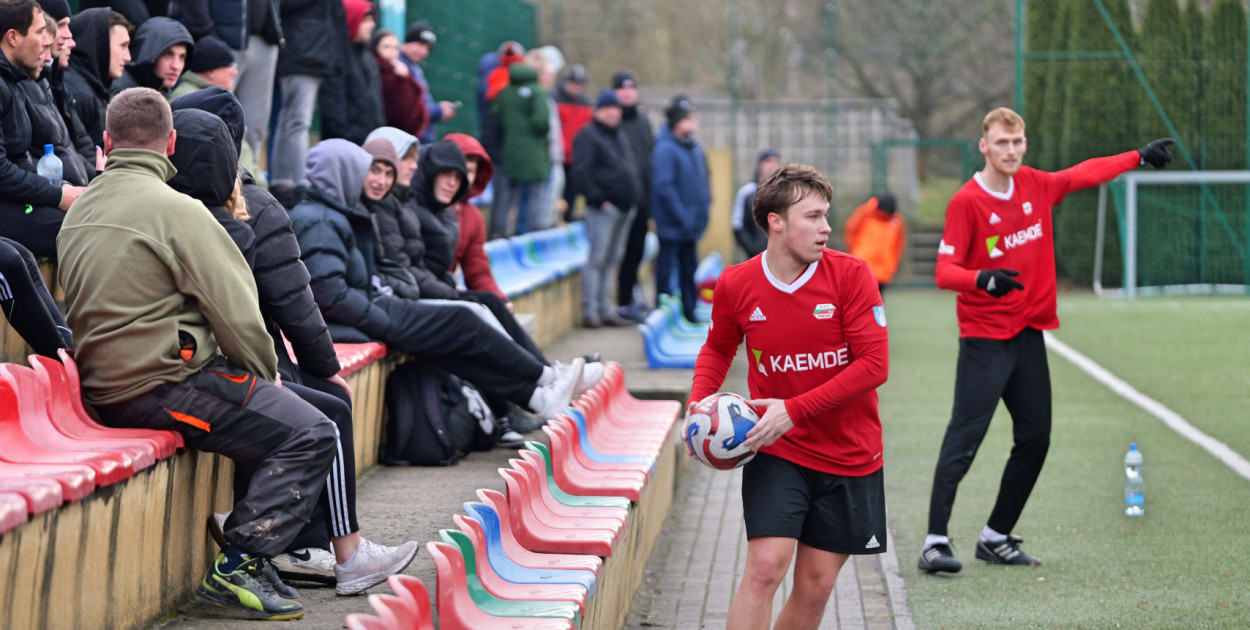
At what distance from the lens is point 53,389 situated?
4035mm

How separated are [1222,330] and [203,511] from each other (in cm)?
1340

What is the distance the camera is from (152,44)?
6453 mm

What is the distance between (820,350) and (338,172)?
2.88 meters

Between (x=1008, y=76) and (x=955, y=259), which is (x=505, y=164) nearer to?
(x=955, y=259)

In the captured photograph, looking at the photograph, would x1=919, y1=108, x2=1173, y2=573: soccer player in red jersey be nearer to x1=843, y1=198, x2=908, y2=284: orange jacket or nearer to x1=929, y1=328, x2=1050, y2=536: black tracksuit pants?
x1=929, y1=328, x2=1050, y2=536: black tracksuit pants

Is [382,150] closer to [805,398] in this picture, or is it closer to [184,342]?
[184,342]

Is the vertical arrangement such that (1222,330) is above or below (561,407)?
below

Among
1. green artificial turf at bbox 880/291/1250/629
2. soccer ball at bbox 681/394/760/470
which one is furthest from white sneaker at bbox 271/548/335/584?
green artificial turf at bbox 880/291/1250/629

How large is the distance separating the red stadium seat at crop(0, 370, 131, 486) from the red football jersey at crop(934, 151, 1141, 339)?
136 inches

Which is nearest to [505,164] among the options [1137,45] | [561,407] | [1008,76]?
[561,407]

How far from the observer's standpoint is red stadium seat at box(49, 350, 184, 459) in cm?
403

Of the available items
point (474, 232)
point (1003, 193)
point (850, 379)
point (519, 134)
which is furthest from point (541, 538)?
point (519, 134)

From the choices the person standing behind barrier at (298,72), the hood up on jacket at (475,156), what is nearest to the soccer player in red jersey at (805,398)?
the hood up on jacket at (475,156)

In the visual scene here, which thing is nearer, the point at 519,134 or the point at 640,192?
the point at 519,134
